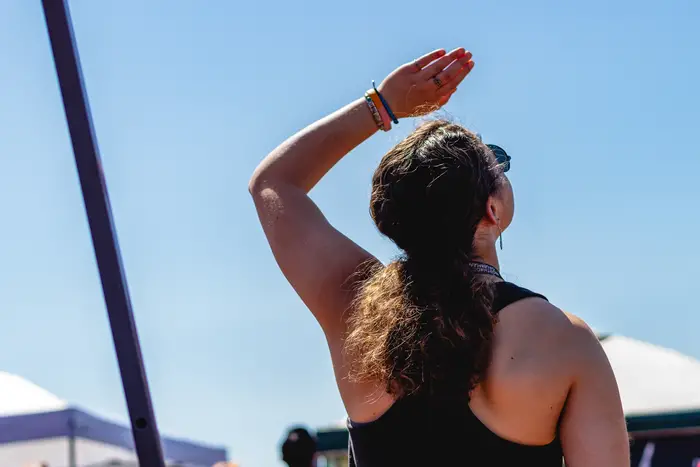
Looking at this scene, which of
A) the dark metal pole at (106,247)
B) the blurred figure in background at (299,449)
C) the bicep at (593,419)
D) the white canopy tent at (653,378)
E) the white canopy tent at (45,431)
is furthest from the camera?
the white canopy tent at (45,431)

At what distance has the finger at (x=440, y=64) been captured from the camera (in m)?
1.92

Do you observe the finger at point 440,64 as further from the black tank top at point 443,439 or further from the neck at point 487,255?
the black tank top at point 443,439

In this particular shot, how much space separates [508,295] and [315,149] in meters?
0.53

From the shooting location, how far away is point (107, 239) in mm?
1669

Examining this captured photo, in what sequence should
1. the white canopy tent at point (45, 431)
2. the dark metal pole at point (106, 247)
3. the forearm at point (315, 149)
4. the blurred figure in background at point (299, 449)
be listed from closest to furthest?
the dark metal pole at point (106, 247) → the forearm at point (315, 149) → the blurred figure in background at point (299, 449) → the white canopy tent at point (45, 431)

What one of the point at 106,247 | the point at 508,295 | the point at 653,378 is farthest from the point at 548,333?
the point at 653,378

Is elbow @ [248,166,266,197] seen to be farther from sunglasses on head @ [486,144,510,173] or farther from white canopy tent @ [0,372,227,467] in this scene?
white canopy tent @ [0,372,227,467]

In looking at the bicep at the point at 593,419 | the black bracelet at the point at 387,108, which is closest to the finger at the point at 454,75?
the black bracelet at the point at 387,108

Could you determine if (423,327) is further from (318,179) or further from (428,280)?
(318,179)

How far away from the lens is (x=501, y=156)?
1.80m

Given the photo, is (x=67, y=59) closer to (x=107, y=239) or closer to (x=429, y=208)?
(x=107, y=239)

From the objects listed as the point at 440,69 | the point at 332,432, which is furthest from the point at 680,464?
the point at 440,69

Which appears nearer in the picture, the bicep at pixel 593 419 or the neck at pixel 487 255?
the bicep at pixel 593 419

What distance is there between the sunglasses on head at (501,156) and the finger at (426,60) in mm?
248
